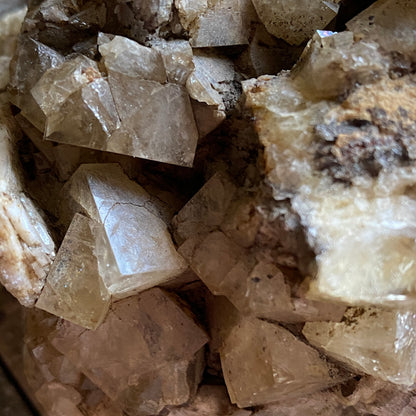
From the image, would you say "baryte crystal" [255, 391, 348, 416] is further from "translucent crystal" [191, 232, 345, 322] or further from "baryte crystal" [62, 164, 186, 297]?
"baryte crystal" [62, 164, 186, 297]

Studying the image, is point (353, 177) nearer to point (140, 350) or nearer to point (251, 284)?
point (251, 284)

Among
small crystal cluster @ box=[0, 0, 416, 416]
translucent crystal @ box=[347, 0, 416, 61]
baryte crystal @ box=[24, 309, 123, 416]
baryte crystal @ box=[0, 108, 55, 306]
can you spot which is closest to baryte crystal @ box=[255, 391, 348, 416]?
small crystal cluster @ box=[0, 0, 416, 416]

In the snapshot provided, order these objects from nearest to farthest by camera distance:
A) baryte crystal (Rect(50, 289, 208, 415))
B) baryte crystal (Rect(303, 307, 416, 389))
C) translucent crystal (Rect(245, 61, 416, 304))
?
translucent crystal (Rect(245, 61, 416, 304)), baryte crystal (Rect(303, 307, 416, 389)), baryte crystal (Rect(50, 289, 208, 415))

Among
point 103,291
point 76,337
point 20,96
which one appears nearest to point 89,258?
point 103,291

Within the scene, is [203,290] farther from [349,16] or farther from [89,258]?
[349,16]

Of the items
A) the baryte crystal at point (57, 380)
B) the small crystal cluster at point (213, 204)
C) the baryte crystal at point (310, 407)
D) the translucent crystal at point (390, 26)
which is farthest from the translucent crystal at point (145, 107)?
the baryte crystal at point (310, 407)

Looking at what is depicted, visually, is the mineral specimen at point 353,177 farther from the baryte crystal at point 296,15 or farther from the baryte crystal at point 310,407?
the baryte crystal at point 310,407

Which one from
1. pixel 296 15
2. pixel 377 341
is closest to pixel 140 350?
pixel 377 341
